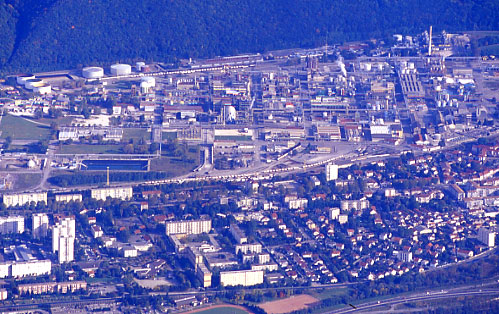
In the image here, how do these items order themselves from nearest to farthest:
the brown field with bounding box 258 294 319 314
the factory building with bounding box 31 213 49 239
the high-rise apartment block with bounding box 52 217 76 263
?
the brown field with bounding box 258 294 319 314, the high-rise apartment block with bounding box 52 217 76 263, the factory building with bounding box 31 213 49 239

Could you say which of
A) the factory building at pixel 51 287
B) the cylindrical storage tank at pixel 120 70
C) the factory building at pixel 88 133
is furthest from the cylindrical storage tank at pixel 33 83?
the factory building at pixel 51 287

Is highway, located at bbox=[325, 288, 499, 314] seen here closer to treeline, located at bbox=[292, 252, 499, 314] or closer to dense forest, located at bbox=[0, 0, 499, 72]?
treeline, located at bbox=[292, 252, 499, 314]

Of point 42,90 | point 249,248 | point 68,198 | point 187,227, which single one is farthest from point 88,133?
point 249,248

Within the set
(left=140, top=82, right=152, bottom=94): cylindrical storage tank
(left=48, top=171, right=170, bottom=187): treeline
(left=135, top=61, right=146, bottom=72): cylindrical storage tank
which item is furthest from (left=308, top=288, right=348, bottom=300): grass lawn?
(left=135, top=61, right=146, bottom=72): cylindrical storage tank

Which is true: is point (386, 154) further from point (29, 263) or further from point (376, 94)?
point (29, 263)

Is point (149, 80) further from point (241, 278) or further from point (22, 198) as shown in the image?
point (241, 278)

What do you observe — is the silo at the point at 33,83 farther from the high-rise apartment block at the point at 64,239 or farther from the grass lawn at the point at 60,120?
the high-rise apartment block at the point at 64,239

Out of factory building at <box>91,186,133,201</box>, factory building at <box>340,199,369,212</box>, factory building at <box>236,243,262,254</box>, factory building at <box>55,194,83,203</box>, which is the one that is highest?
factory building at <box>91,186,133,201</box>
